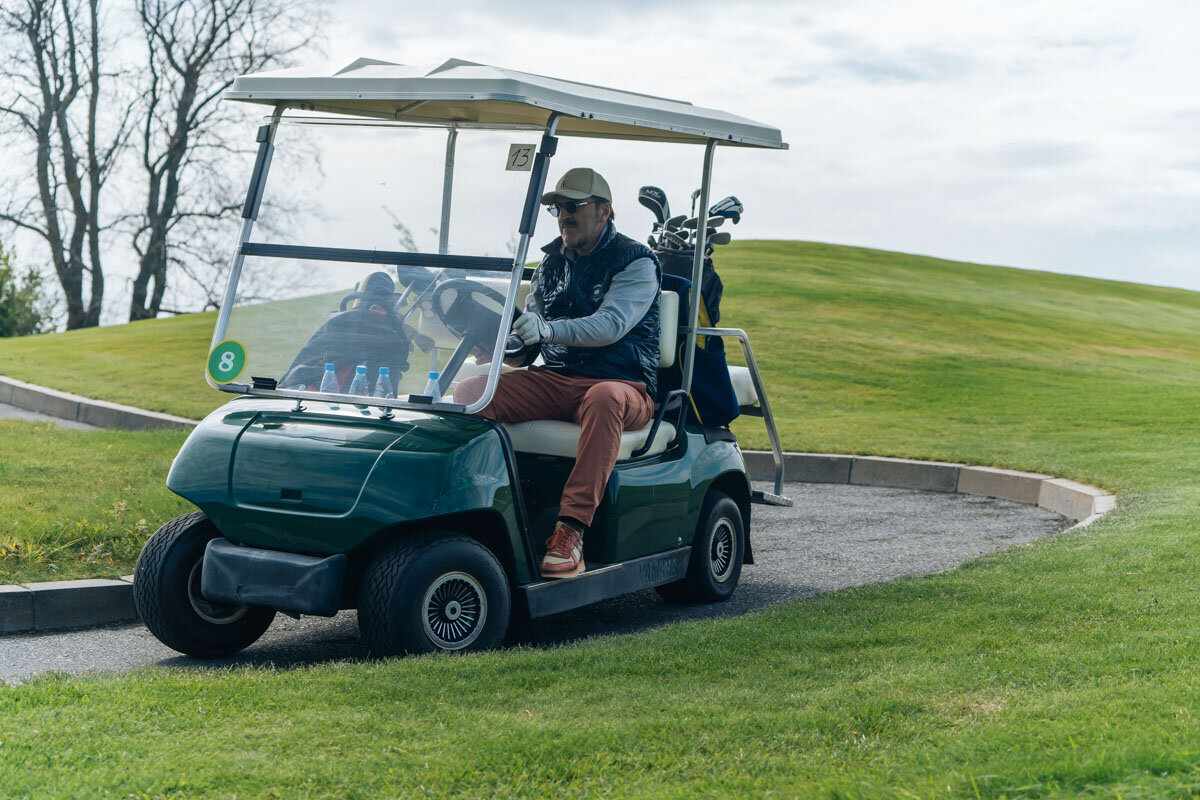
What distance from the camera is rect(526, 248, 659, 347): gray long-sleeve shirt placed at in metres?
5.39

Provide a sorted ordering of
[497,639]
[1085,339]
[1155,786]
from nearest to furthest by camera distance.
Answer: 1. [1155,786]
2. [497,639]
3. [1085,339]

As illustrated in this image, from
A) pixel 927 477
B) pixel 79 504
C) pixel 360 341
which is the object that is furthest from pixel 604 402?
pixel 927 477

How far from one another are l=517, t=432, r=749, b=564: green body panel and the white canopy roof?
1424 millimetres

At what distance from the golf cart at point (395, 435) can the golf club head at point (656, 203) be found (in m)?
1.15

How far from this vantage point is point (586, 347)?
565 centimetres

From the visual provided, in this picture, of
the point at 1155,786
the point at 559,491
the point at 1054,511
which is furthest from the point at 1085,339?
the point at 1155,786

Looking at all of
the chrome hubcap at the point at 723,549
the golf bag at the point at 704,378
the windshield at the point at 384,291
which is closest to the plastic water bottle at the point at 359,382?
the windshield at the point at 384,291

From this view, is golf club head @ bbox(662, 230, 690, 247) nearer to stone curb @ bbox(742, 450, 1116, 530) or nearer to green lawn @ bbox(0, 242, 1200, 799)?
green lawn @ bbox(0, 242, 1200, 799)

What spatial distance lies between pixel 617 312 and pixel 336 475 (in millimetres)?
1547

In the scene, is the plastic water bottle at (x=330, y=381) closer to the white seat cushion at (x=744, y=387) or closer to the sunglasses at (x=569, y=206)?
the sunglasses at (x=569, y=206)

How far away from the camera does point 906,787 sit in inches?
119

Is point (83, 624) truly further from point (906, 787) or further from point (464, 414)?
point (906, 787)

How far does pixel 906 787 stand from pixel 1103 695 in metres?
1.00

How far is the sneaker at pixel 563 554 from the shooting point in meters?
5.06
